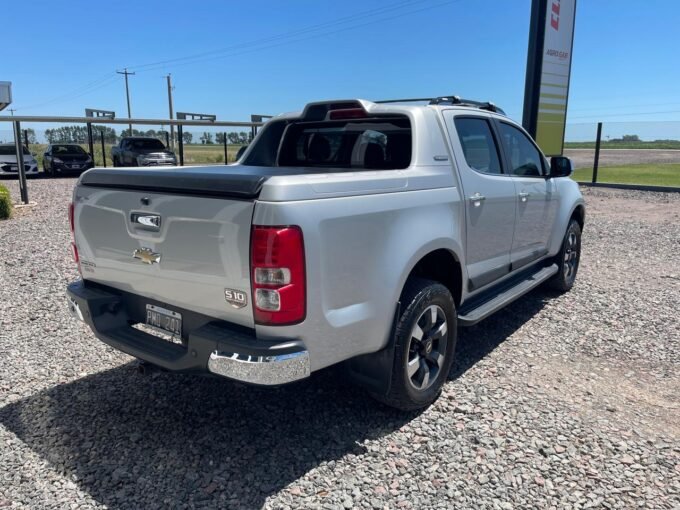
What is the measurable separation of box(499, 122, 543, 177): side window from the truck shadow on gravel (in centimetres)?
196

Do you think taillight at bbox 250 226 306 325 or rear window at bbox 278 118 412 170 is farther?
rear window at bbox 278 118 412 170

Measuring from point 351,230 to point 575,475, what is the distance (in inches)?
70.4

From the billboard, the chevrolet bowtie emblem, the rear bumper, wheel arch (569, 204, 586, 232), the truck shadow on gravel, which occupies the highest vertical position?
the billboard

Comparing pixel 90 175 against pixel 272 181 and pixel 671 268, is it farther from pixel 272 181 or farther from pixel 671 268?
pixel 671 268

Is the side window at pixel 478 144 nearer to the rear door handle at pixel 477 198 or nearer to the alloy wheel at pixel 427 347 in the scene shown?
the rear door handle at pixel 477 198

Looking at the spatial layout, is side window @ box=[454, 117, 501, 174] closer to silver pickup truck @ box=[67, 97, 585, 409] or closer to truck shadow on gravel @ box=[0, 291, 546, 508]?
silver pickup truck @ box=[67, 97, 585, 409]

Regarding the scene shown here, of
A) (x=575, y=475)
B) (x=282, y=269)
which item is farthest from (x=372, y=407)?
(x=282, y=269)

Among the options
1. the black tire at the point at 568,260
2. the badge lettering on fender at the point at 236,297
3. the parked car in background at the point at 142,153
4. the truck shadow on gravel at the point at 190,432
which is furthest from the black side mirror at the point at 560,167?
the parked car in background at the point at 142,153

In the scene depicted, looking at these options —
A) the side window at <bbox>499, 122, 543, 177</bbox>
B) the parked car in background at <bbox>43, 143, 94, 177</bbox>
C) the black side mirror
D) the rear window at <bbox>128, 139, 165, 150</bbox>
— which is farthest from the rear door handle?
the parked car in background at <bbox>43, 143, 94, 177</bbox>

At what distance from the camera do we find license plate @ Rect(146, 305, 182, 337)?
2988mm

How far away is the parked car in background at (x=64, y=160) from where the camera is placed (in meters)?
22.7

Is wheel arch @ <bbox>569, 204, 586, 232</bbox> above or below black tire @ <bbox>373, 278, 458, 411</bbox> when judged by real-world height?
above

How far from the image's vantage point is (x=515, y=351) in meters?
4.54

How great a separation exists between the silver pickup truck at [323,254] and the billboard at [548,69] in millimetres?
9513
